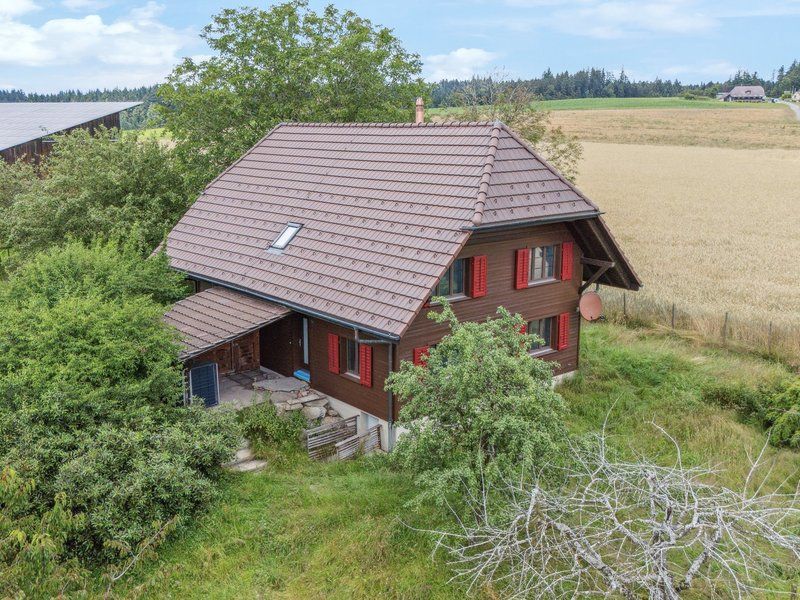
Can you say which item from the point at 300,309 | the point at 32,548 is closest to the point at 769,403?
the point at 300,309

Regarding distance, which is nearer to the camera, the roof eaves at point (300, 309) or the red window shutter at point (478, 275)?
the roof eaves at point (300, 309)

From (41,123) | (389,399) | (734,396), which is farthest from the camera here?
(41,123)

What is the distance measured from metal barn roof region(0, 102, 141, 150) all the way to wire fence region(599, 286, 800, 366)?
3452cm

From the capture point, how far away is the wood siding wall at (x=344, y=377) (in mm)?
16266

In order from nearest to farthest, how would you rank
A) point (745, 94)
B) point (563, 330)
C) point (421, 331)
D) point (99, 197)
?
1. point (421, 331)
2. point (563, 330)
3. point (99, 197)
4. point (745, 94)

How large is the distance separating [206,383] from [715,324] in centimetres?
1545

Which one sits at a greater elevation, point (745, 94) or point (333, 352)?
point (745, 94)

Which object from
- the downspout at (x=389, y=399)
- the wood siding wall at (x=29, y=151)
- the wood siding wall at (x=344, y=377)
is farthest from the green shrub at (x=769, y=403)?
the wood siding wall at (x=29, y=151)

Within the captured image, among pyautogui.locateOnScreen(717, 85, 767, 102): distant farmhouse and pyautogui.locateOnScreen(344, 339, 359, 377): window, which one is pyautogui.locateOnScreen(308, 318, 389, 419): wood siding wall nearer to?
pyautogui.locateOnScreen(344, 339, 359, 377): window

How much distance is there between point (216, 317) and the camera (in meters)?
17.8

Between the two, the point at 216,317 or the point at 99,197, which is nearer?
the point at 216,317

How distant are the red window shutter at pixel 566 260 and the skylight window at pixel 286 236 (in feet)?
22.7

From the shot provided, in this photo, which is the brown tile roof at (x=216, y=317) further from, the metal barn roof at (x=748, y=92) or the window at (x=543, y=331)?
the metal barn roof at (x=748, y=92)

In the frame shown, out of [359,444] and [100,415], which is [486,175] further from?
[100,415]
